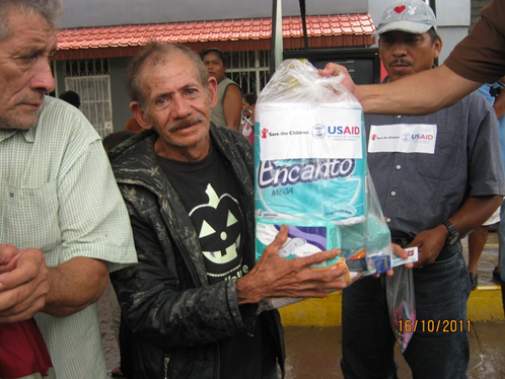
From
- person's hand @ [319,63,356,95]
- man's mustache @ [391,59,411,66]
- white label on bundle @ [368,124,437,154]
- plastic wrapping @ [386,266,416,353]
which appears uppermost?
person's hand @ [319,63,356,95]

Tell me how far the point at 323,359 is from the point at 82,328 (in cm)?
289

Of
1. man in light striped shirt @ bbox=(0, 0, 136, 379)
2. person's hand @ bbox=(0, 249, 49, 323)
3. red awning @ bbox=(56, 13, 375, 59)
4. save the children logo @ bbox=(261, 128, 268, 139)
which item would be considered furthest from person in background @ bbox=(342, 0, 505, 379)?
red awning @ bbox=(56, 13, 375, 59)

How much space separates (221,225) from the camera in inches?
68.5

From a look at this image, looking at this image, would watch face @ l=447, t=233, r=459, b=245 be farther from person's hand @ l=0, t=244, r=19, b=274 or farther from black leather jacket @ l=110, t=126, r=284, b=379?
person's hand @ l=0, t=244, r=19, b=274

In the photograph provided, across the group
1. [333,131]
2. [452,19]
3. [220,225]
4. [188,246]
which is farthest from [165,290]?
[452,19]

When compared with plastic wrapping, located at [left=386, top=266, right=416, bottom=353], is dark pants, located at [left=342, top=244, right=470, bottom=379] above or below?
below

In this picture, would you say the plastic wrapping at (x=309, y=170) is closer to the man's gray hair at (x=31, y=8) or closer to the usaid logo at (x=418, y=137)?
the man's gray hair at (x=31, y=8)

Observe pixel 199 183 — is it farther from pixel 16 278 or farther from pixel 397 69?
pixel 397 69

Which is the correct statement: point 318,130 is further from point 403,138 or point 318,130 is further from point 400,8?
point 400,8

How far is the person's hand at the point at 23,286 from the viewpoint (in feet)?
3.70

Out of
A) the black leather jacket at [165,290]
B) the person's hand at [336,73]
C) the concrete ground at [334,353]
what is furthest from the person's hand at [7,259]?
the concrete ground at [334,353]

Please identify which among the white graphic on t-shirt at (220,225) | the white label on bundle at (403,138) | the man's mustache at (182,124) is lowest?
the white graphic on t-shirt at (220,225)

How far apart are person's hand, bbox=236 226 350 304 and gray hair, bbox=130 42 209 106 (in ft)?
2.04

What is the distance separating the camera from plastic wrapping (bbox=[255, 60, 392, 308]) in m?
1.37
